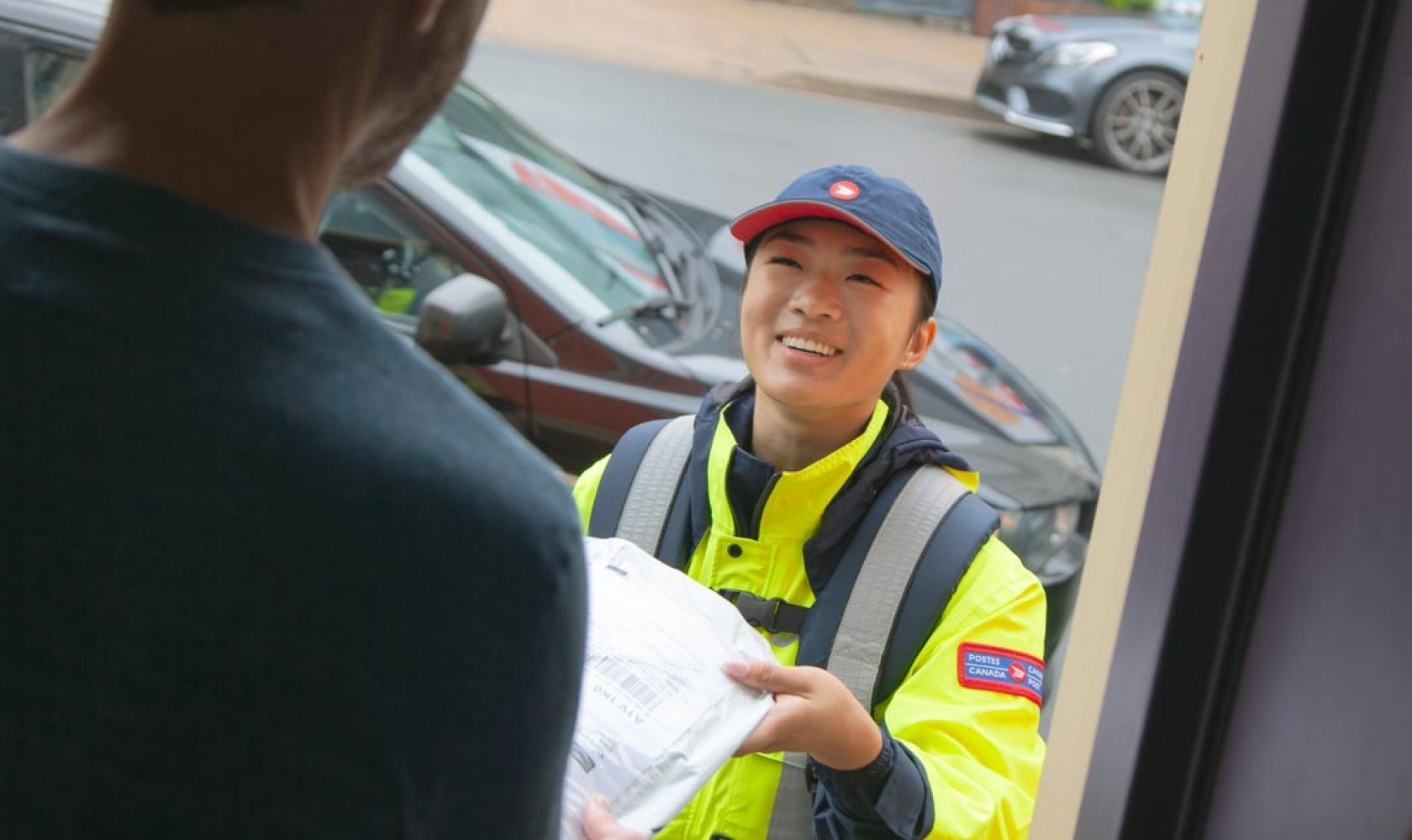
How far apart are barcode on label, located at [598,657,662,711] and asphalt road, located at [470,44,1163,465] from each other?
497 centimetres

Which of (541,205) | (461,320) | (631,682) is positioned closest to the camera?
(631,682)

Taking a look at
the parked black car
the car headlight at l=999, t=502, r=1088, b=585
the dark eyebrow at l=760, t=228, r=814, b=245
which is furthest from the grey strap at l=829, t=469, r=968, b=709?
the parked black car

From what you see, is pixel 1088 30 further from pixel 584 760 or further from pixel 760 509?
pixel 584 760

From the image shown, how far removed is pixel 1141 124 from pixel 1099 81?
0.51m

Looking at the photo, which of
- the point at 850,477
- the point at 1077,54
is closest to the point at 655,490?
the point at 850,477

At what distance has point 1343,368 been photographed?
926 mm

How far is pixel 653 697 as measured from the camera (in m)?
1.42

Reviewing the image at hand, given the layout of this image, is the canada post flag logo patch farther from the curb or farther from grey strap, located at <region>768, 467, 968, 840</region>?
the curb

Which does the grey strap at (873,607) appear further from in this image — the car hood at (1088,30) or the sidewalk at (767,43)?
the sidewalk at (767,43)

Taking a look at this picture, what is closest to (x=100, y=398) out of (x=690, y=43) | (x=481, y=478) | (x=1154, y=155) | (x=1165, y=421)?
(x=481, y=478)

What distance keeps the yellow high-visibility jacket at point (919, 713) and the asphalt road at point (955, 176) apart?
14.6 ft

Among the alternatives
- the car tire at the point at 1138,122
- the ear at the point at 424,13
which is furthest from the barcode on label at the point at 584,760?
the car tire at the point at 1138,122

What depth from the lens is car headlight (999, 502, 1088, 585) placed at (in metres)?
3.68

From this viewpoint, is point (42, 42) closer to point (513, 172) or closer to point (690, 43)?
point (513, 172)
